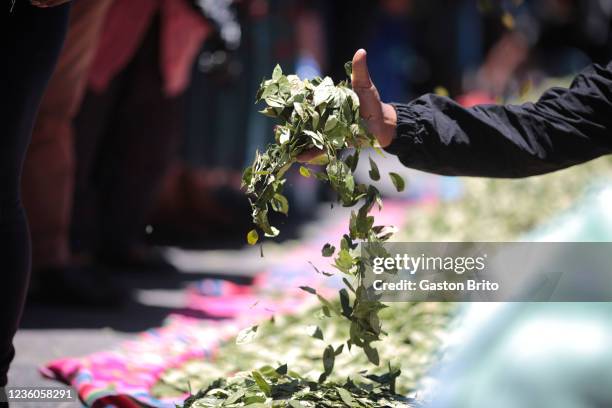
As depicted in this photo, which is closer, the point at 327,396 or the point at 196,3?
the point at 327,396

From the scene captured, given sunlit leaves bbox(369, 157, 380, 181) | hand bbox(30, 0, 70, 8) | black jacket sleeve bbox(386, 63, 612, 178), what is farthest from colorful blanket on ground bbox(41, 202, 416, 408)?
hand bbox(30, 0, 70, 8)

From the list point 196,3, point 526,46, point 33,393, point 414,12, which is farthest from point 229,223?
point 526,46

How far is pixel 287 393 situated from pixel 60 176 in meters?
2.03

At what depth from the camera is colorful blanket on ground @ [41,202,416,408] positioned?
2.54 metres

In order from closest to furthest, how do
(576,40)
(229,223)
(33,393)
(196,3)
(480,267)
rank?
1. (480,267)
2. (33,393)
3. (196,3)
4. (229,223)
5. (576,40)

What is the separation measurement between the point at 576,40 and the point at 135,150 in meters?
9.36

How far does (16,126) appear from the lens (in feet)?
6.58

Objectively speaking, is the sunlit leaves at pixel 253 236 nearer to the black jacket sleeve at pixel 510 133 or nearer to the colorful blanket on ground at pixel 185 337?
the colorful blanket on ground at pixel 185 337

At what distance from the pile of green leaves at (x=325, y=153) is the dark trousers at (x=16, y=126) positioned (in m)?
0.48

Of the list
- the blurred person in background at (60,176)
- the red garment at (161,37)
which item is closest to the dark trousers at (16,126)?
the blurred person in background at (60,176)

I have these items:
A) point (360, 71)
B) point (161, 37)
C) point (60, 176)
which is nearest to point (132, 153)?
point (161, 37)

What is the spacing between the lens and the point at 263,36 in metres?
7.11

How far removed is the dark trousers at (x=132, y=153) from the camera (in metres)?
4.82

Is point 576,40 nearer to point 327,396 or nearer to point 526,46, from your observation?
point 526,46
